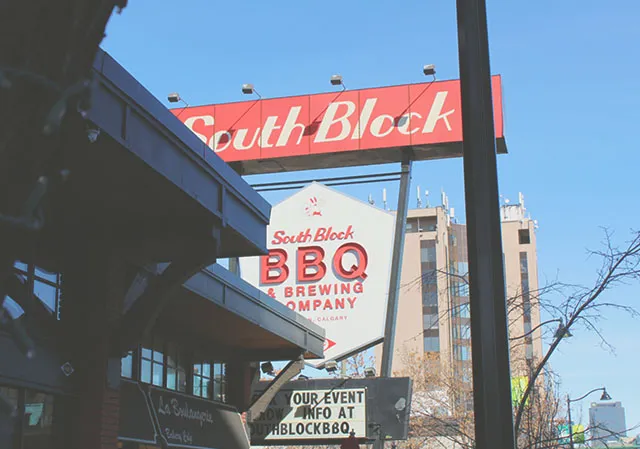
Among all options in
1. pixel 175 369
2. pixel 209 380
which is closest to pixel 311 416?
pixel 209 380

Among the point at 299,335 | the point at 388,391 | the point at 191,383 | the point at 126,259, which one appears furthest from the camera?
the point at 388,391

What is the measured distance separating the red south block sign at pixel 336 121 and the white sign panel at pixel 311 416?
6.85m

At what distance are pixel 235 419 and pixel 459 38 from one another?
53.4ft

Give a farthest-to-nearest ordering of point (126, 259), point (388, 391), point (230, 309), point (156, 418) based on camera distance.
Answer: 1. point (388, 391)
2. point (230, 309)
3. point (156, 418)
4. point (126, 259)

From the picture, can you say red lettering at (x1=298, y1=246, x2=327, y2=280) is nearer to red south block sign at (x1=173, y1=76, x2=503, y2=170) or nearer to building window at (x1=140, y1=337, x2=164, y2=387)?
red south block sign at (x1=173, y1=76, x2=503, y2=170)

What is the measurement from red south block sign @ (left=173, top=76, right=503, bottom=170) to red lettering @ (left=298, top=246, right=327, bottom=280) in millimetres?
2625

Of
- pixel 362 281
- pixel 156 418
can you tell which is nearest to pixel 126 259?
pixel 156 418

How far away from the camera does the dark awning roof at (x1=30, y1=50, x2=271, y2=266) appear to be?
8.21m

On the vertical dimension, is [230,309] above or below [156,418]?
above

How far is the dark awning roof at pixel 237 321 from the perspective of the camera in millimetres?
15008

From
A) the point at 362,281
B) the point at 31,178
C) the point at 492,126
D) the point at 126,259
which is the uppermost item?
the point at 362,281

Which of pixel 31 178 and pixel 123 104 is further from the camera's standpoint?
pixel 123 104

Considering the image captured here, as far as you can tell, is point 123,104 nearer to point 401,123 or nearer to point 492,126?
point 492,126

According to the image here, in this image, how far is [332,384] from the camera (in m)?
21.6
